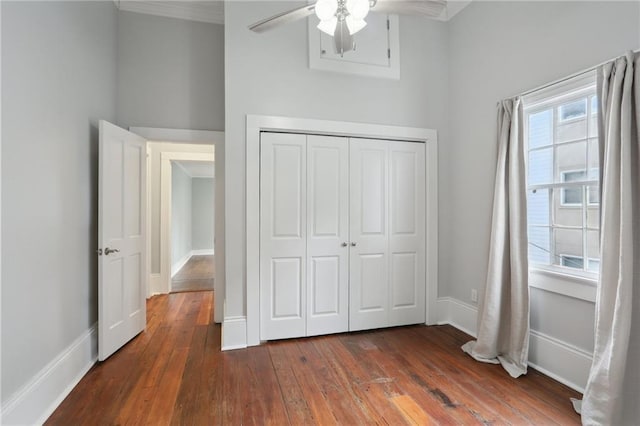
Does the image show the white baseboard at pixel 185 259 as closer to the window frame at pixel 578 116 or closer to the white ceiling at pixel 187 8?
the white ceiling at pixel 187 8

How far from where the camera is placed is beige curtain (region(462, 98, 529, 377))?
2400 mm

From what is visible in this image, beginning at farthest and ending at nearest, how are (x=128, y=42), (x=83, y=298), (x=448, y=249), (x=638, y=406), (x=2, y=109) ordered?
(x=448, y=249) → (x=128, y=42) → (x=83, y=298) → (x=638, y=406) → (x=2, y=109)

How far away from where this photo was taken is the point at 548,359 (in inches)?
92.0

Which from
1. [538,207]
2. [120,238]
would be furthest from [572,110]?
[120,238]

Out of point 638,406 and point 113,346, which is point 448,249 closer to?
point 638,406

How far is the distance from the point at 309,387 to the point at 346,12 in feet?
7.75

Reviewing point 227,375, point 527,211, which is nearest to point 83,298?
point 227,375

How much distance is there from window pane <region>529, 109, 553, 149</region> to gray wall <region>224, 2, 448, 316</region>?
1.01 metres

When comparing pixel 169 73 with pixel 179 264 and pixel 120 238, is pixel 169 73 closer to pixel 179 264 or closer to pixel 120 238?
pixel 120 238

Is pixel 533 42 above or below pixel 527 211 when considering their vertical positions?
above

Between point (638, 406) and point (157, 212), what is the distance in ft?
16.9

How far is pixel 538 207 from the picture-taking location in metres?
2.52

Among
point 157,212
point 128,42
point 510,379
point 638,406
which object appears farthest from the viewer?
point 157,212

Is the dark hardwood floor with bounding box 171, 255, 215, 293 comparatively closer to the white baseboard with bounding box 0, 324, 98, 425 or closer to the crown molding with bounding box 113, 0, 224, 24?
the white baseboard with bounding box 0, 324, 98, 425
